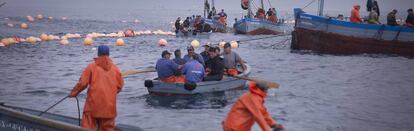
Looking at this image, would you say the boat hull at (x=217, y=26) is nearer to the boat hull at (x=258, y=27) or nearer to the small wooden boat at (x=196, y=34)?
the boat hull at (x=258, y=27)

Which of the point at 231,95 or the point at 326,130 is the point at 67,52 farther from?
the point at 326,130

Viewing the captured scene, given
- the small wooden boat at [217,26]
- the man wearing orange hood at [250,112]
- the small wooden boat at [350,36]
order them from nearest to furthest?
the man wearing orange hood at [250,112] → the small wooden boat at [350,36] → the small wooden boat at [217,26]

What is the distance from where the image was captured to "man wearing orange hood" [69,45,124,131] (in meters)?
8.43

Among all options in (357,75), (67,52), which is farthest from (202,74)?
(67,52)

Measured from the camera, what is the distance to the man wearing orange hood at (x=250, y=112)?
7.28 metres

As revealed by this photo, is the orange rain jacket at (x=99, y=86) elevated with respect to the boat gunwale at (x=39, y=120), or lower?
elevated

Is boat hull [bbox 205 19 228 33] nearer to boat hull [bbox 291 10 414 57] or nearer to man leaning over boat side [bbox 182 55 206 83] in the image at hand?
boat hull [bbox 291 10 414 57]

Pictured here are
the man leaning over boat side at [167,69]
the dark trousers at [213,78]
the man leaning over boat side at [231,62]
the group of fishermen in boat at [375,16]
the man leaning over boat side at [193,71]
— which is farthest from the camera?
the group of fishermen in boat at [375,16]

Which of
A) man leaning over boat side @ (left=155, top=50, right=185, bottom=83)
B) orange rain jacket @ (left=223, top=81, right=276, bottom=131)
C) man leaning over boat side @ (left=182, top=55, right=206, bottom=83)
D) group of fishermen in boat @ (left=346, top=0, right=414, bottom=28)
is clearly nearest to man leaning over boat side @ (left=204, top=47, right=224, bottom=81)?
man leaning over boat side @ (left=182, top=55, right=206, bottom=83)

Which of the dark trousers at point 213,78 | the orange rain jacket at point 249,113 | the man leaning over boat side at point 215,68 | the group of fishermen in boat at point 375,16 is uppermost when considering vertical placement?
the group of fishermen in boat at point 375,16

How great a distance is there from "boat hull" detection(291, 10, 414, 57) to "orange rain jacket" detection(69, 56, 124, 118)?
21927 millimetres

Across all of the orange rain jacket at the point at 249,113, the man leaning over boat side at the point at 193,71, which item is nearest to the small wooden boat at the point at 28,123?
the orange rain jacket at the point at 249,113

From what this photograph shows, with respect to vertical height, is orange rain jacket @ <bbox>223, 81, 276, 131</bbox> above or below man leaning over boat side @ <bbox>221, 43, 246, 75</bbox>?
above

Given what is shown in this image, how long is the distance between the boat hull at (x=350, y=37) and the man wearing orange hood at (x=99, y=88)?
71.9 feet
